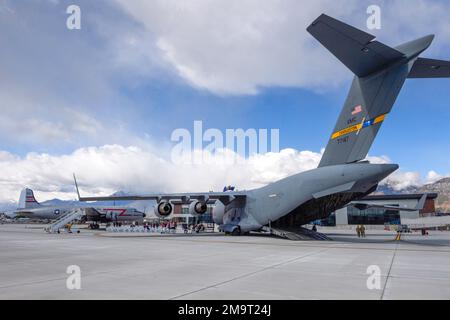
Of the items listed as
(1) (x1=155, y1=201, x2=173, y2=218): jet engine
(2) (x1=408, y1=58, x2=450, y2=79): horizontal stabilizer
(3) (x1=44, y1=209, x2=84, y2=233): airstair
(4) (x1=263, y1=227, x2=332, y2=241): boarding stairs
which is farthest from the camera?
(3) (x1=44, y1=209, x2=84, y2=233): airstair

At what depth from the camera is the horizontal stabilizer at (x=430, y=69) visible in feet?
48.6

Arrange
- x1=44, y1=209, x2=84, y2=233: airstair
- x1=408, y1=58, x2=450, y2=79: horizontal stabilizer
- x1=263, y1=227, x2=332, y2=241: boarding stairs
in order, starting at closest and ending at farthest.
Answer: x1=408, y1=58, x2=450, y2=79: horizontal stabilizer → x1=263, y1=227, x2=332, y2=241: boarding stairs → x1=44, y1=209, x2=84, y2=233: airstair

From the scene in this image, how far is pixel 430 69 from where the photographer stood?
15.2 meters

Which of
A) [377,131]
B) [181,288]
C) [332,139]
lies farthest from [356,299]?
[332,139]

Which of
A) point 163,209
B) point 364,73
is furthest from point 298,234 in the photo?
point 364,73

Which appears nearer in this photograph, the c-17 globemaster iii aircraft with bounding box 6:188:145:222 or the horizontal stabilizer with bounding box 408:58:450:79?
A: the horizontal stabilizer with bounding box 408:58:450:79

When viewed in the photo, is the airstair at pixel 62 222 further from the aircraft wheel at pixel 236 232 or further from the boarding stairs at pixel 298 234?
the boarding stairs at pixel 298 234

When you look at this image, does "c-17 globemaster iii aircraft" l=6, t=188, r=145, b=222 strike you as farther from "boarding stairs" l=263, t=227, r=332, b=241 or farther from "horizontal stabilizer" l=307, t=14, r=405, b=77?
"horizontal stabilizer" l=307, t=14, r=405, b=77

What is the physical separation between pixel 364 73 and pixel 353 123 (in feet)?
7.54

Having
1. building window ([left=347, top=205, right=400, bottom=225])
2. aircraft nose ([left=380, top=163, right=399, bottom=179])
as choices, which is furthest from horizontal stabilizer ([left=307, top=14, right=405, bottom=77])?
building window ([left=347, top=205, right=400, bottom=225])

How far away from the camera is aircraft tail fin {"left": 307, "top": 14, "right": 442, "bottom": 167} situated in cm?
1293

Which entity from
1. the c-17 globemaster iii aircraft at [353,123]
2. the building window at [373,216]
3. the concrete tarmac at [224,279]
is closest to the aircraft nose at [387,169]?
the c-17 globemaster iii aircraft at [353,123]

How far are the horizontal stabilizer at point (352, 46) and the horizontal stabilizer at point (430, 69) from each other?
3.91ft
